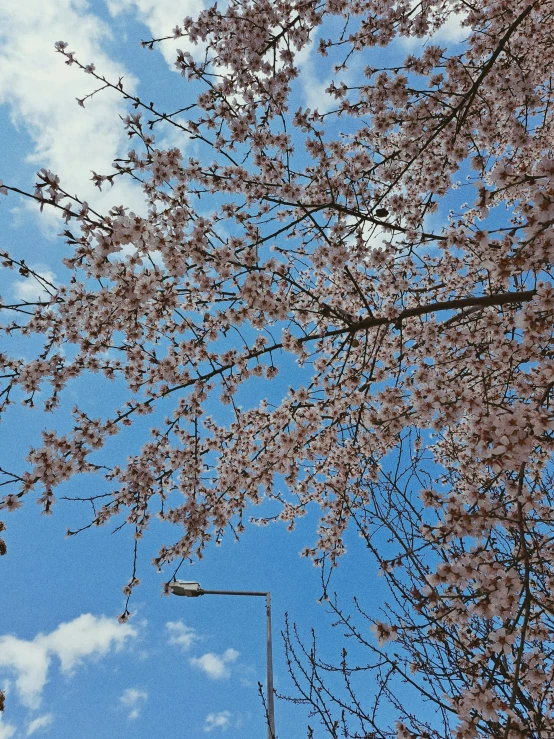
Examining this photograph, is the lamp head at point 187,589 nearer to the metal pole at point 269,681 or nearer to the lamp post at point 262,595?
the lamp post at point 262,595

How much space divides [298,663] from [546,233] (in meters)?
4.43

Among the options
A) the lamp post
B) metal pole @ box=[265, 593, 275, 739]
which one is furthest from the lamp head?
metal pole @ box=[265, 593, 275, 739]

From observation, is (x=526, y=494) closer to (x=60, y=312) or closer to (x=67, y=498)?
(x=67, y=498)

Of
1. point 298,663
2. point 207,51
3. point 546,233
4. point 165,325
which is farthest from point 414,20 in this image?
point 298,663

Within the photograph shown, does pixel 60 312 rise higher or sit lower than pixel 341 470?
higher

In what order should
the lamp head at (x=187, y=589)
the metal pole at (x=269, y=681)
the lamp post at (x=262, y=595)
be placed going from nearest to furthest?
the metal pole at (x=269, y=681)
the lamp post at (x=262, y=595)
the lamp head at (x=187, y=589)

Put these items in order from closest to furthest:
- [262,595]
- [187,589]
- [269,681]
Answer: [269,681] < [187,589] < [262,595]

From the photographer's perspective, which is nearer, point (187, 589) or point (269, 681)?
point (269, 681)

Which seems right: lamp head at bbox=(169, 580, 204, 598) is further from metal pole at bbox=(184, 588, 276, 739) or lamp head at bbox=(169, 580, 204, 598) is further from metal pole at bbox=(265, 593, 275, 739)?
metal pole at bbox=(265, 593, 275, 739)

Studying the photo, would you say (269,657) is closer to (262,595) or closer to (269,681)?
(269,681)

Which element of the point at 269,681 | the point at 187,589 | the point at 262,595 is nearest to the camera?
the point at 269,681

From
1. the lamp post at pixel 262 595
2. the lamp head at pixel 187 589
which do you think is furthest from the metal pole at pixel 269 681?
the lamp head at pixel 187 589

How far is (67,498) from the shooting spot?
439 cm

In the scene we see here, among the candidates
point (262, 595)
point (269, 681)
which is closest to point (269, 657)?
point (269, 681)
